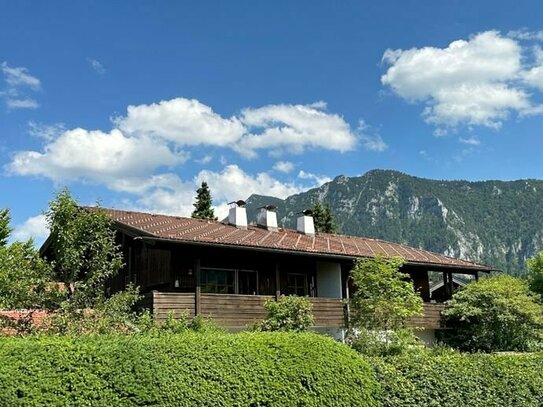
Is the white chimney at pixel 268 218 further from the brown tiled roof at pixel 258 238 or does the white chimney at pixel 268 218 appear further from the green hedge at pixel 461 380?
the green hedge at pixel 461 380

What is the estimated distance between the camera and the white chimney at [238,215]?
27.2 m

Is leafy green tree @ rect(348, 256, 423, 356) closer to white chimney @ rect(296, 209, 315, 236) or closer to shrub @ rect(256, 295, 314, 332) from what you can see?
shrub @ rect(256, 295, 314, 332)

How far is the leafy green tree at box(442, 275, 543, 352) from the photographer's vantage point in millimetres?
24078

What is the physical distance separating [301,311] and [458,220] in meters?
166

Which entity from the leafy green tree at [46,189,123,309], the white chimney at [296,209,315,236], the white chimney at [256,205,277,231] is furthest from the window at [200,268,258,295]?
the leafy green tree at [46,189,123,309]

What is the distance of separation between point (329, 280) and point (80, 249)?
13265 mm

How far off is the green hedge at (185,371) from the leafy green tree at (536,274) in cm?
2446

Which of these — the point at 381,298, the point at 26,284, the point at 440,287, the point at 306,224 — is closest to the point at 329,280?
the point at 306,224

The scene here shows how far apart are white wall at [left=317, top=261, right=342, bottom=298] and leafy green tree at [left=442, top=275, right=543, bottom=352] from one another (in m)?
4.61

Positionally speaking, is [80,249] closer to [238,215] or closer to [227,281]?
[227,281]

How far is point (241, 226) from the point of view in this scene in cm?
2712

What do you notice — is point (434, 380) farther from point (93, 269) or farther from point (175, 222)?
point (175, 222)

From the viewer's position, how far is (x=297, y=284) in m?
25.9

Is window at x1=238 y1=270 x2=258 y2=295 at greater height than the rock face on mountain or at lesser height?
lesser
